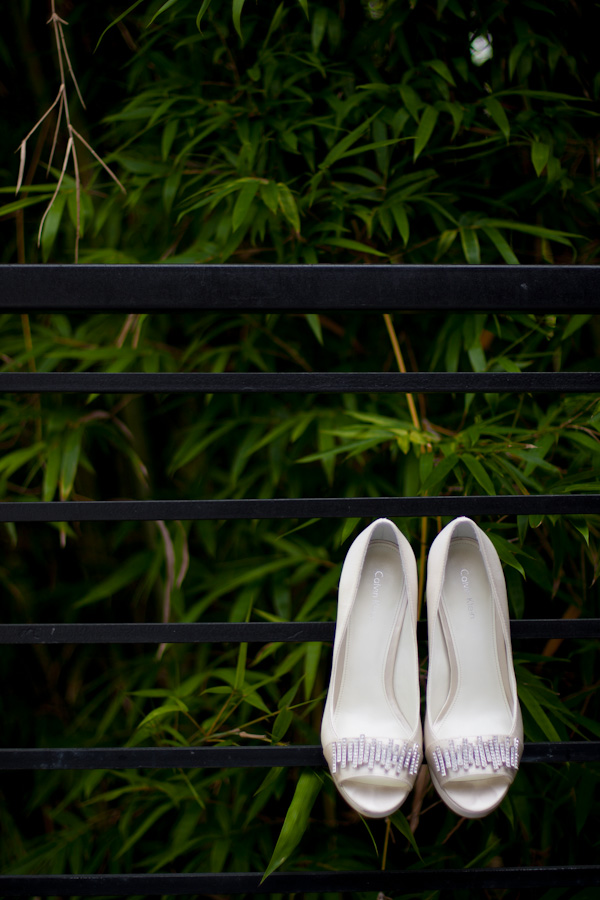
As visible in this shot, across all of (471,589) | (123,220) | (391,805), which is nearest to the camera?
(391,805)

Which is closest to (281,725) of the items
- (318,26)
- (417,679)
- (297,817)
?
(297,817)

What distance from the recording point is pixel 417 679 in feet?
2.50

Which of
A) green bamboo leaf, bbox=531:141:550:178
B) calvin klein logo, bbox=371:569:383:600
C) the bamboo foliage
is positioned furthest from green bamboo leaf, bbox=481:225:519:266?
calvin klein logo, bbox=371:569:383:600

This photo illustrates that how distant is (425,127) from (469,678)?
33.9 inches

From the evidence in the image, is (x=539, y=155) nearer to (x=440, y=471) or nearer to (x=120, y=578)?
(x=440, y=471)

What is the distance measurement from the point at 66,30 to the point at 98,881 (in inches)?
56.0

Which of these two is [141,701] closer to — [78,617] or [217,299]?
[78,617]

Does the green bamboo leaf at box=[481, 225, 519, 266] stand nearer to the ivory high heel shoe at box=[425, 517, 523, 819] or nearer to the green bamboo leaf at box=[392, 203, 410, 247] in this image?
the green bamboo leaf at box=[392, 203, 410, 247]

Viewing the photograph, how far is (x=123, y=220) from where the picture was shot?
115 centimetres

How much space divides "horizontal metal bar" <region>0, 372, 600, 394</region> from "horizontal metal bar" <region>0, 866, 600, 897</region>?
56 cm

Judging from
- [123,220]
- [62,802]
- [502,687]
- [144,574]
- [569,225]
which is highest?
[123,220]

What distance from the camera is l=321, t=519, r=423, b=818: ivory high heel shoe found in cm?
70

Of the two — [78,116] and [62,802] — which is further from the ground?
[78,116]

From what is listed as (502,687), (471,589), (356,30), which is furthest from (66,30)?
(502,687)
